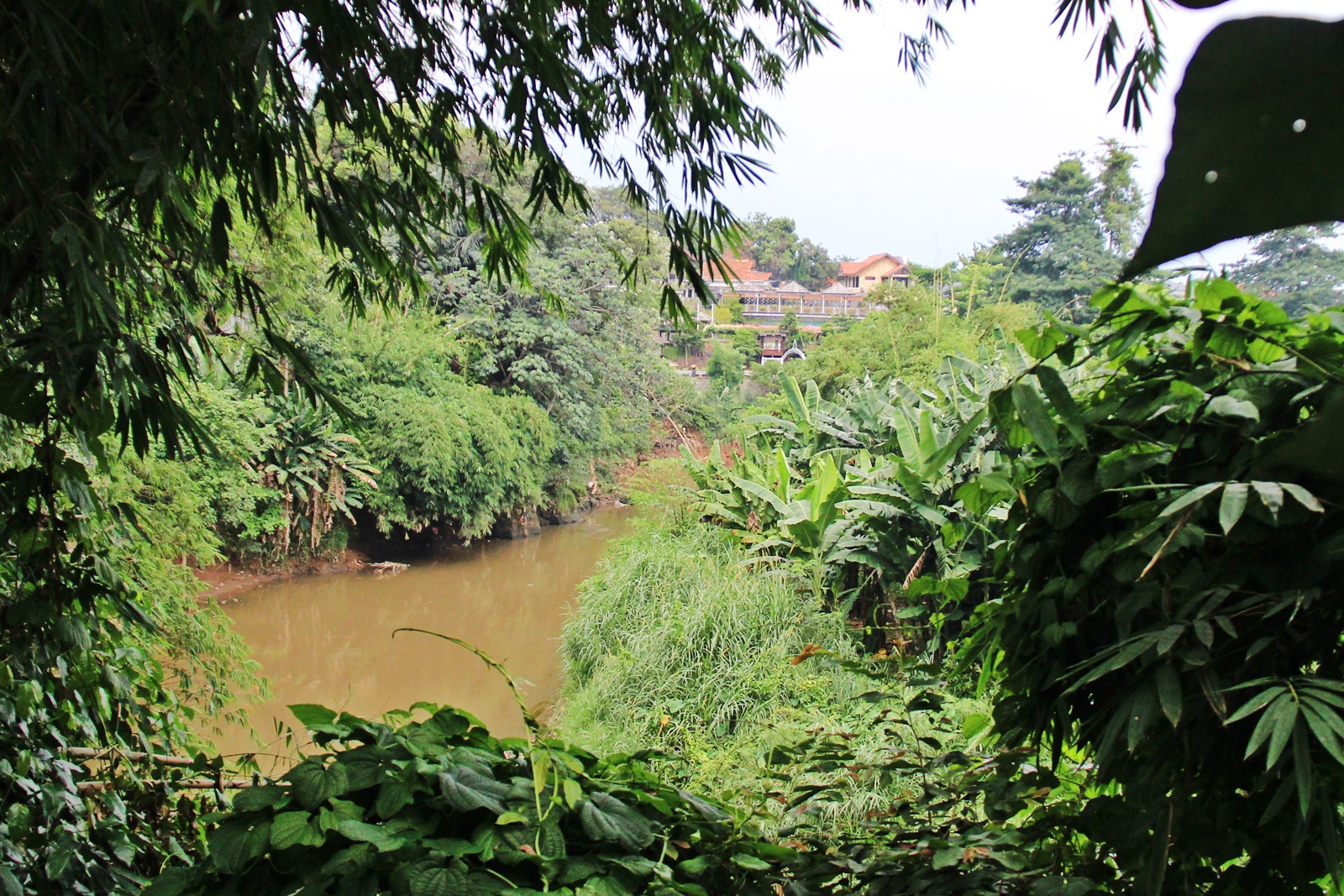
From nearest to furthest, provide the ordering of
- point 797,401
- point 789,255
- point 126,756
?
point 126,756, point 797,401, point 789,255

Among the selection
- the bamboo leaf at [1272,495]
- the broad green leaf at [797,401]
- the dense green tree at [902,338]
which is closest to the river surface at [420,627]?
the broad green leaf at [797,401]

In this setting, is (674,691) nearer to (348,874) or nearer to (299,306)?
(348,874)

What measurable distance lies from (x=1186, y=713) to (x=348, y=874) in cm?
72

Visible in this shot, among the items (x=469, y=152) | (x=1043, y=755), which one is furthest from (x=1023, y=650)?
(x=469, y=152)

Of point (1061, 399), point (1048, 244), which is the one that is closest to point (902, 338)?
point (1048, 244)

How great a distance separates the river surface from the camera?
17.5ft

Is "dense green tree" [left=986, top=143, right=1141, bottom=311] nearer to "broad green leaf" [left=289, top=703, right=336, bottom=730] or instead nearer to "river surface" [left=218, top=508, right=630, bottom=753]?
"river surface" [left=218, top=508, right=630, bottom=753]

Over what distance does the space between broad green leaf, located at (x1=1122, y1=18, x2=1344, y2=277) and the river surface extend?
4639 mm

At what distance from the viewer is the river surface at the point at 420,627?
17.5 ft

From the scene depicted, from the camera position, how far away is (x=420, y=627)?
15.2 feet

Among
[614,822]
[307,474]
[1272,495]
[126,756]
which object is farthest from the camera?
[307,474]

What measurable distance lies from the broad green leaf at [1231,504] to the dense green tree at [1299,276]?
19 cm

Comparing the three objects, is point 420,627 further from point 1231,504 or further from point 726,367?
point 726,367

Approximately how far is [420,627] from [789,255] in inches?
401
